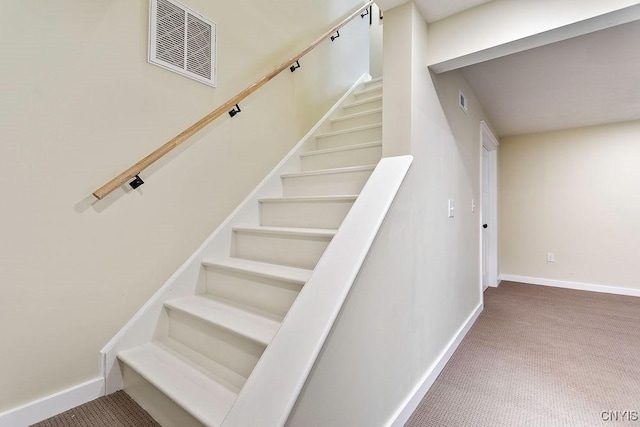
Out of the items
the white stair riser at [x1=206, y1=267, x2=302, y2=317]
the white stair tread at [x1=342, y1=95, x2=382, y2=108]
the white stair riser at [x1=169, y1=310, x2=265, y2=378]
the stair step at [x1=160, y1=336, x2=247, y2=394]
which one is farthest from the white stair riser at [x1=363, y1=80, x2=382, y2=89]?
the stair step at [x1=160, y1=336, x2=247, y2=394]

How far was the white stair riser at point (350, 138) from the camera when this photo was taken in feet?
7.66

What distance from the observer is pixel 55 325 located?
138 cm

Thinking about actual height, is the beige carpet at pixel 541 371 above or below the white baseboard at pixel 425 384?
below

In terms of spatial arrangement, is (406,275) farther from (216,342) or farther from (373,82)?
(373,82)

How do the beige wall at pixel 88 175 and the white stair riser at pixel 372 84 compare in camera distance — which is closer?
the beige wall at pixel 88 175

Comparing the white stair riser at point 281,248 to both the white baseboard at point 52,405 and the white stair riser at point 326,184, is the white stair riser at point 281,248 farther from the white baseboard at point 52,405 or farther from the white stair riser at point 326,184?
the white baseboard at point 52,405

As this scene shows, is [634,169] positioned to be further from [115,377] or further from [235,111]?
[115,377]

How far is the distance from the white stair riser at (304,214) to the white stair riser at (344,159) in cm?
52

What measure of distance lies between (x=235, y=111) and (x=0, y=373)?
181cm

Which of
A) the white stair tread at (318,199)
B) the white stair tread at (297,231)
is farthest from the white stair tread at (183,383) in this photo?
the white stair tread at (318,199)

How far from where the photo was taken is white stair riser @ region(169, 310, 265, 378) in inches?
51.4

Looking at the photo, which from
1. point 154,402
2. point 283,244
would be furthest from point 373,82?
point 154,402

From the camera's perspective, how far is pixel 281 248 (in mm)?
1792

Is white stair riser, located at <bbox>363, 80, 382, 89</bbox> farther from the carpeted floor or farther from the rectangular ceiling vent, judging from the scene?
the carpeted floor
